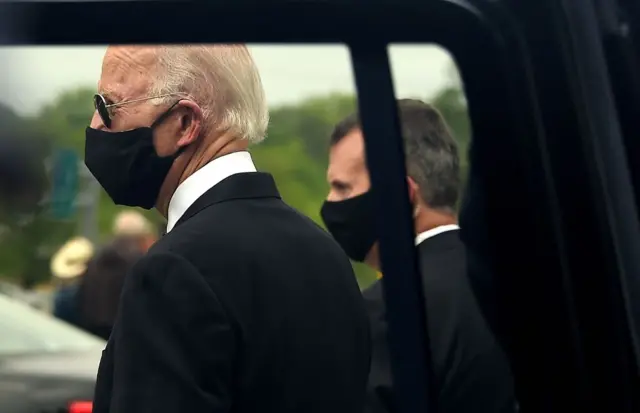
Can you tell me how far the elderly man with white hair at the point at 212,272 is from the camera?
1445 millimetres

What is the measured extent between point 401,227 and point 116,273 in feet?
1.47

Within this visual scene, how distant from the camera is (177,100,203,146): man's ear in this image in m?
1.60

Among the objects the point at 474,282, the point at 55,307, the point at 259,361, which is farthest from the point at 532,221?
the point at 55,307

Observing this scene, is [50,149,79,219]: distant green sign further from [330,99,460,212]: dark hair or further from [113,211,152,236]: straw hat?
[330,99,460,212]: dark hair

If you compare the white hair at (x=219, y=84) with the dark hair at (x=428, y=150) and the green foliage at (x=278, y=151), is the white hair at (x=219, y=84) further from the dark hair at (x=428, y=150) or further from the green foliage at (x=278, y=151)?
the dark hair at (x=428, y=150)

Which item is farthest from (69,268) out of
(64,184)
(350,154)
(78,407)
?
(78,407)

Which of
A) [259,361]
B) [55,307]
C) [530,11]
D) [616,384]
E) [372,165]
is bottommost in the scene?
[616,384]

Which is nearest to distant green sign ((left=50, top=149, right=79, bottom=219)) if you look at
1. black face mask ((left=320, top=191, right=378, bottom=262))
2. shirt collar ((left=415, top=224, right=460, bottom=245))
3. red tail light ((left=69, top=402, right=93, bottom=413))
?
black face mask ((left=320, top=191, right=378, bottom=262))

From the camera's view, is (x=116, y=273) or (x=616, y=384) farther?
(x=116, y=273)

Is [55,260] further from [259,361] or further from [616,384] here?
[616,384]

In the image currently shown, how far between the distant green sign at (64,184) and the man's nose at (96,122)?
0.05 m

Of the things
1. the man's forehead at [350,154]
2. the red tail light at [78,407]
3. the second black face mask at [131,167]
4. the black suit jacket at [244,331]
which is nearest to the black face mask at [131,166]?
the second black face mask at [131,167]

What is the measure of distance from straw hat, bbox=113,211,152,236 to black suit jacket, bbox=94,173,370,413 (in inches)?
2.6

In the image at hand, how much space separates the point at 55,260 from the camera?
1551 millimetres
